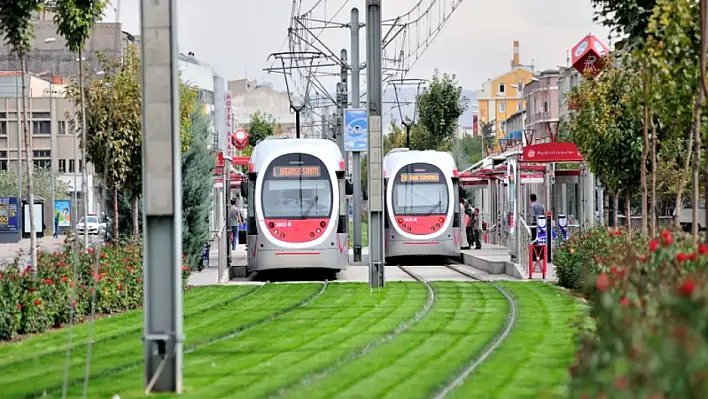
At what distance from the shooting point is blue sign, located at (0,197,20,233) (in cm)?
7400

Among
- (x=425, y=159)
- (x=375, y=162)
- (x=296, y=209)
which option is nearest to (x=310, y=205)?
(x=296, y=209)

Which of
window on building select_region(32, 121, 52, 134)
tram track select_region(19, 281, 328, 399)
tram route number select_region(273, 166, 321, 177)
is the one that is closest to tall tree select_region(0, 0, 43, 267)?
tram track select_region(19, 281, 328, 399)

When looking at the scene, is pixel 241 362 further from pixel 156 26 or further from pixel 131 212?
pixel 131 212

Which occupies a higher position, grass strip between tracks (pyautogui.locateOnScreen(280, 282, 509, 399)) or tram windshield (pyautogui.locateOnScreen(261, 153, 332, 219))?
tram windshield (pyautogui.locateOnScreen(261, 153, 332, 219))

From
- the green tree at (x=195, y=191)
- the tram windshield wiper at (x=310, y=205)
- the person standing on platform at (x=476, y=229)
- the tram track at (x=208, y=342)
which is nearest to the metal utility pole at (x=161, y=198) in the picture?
the tram track at (x=208, y=342)

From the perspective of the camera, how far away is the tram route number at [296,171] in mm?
32656

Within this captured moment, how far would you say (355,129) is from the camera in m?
36.6

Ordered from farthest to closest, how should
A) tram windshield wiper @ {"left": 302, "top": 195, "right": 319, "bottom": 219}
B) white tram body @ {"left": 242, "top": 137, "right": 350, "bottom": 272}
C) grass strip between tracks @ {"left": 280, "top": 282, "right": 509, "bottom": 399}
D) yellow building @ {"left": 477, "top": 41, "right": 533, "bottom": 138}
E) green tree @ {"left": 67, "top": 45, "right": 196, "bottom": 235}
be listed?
yellow building @ {"left": 477, "top": 41, "right": 533, "bottom": 138} → tram windshield wiper @ {"left": 302, "top": 195, "right": 319, "bottom": 219} → white tram body @ {"left": 242, "top": 137, "right": 350, "bottom": 272} → green tree @ {"left": 67, "top": 45, "right": 196, "bottom": 235} → grass strip between tracks @ {"left": 280, "top": 282, "right": 509, "bottom": 399}

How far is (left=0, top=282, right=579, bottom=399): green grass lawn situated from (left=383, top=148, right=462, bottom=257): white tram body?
14736 mm

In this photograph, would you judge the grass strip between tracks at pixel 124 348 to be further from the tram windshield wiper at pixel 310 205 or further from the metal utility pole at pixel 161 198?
the tram windshield wiper at pixel 310 205

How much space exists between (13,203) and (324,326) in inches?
2291

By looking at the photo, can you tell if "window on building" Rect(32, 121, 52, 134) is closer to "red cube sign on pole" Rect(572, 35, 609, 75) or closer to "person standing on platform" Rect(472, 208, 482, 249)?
"person standing on platform" Rect(472, 208, 482, 249)

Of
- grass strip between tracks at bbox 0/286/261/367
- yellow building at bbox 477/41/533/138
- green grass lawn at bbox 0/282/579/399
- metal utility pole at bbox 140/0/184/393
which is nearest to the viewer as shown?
metal utility pole at bbox 140/0/184/393

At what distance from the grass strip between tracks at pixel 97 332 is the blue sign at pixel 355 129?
35.6 ft
